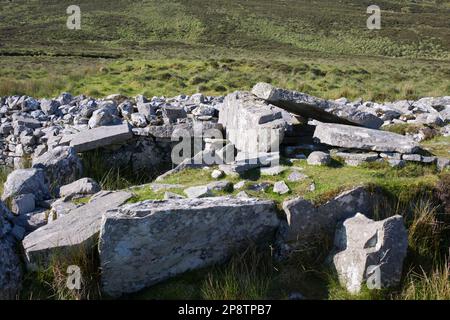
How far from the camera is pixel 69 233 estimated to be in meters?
4.94

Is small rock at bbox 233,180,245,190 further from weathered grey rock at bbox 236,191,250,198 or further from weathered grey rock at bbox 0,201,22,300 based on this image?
weathered grey rock at bbox 0,201,22,300

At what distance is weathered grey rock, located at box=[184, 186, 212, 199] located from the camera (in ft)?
17.7

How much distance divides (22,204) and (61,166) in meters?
1.41

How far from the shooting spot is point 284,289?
4609 mm

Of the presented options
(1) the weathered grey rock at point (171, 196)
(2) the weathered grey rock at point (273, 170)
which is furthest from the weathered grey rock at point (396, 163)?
(1) the weathered grey rock at point (171, 196)

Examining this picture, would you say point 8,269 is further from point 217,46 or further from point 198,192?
point 217,46

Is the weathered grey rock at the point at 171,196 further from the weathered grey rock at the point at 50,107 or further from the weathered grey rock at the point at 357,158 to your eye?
the weathered grey rock at the point at 50,107

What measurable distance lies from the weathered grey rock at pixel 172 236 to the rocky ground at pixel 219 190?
11 mm

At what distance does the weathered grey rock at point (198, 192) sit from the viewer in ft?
17.7

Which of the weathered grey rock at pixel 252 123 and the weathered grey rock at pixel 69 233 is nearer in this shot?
the weathered grey rock at pixel 69 233

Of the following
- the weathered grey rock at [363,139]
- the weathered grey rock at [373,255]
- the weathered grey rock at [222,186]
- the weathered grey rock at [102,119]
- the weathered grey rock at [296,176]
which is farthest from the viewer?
the weathered grey rock at [102,119]

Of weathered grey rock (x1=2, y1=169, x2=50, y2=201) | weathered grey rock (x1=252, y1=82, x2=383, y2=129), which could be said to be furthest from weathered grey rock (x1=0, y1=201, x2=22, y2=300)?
weathered grey rock (x1=252, y1=82, x2=383, y2=129)
